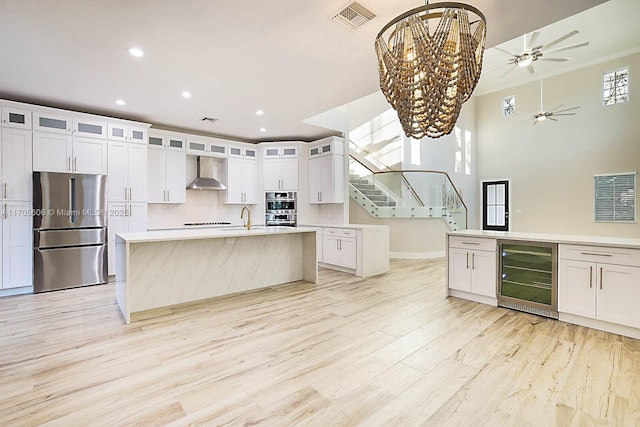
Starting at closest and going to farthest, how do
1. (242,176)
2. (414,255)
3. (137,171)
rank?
1. (137,171)
2. (242,176)
3. (414,255)

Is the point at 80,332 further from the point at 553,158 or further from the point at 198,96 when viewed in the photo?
the point at 553,158

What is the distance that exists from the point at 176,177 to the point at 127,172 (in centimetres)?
93

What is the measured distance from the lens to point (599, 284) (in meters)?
3.00

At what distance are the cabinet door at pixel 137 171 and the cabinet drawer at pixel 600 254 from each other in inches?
246

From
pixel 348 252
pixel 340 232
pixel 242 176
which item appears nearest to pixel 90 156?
pixel 242 176

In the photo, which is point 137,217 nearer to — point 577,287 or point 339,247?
point 339,247

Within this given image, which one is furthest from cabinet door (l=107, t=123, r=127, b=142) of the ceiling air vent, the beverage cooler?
the beverage cooler

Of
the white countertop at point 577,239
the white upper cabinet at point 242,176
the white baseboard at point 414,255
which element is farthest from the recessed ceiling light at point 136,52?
the white baseboard at point 414,255

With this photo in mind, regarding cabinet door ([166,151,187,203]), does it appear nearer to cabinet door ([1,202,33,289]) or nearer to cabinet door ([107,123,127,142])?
cabinet door ([107,123,127,142])

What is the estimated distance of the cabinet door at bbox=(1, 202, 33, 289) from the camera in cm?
428

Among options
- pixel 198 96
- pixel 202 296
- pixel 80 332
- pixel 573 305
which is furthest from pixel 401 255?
pixel 80 332

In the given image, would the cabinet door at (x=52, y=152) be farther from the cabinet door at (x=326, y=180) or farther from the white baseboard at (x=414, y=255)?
the white baseboard at (x=414, y=255)

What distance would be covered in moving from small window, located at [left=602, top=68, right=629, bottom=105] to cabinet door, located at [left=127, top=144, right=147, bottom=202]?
11.4 metres

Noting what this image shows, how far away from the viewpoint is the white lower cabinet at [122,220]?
201 inches
